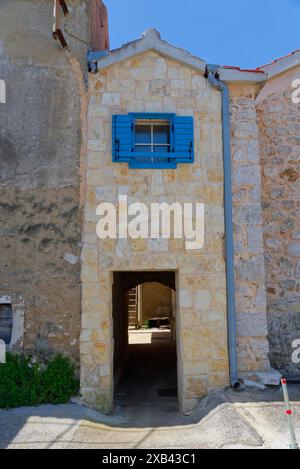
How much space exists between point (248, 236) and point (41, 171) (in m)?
3.46

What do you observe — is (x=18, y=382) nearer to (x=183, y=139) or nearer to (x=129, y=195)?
(x=129, y=195)

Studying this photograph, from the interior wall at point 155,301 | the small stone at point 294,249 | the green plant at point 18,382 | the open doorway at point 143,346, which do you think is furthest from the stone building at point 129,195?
the interior wall at point 155,301

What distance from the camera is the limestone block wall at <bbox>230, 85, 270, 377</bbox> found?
6059mm

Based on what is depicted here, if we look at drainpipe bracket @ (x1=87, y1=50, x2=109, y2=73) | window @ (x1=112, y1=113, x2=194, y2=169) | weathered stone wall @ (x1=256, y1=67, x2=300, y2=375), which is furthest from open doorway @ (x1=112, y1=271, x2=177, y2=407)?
drainpipe bracket @ (x1=87, y1=50, x2=109, y2=73)

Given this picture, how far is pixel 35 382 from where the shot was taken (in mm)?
5738

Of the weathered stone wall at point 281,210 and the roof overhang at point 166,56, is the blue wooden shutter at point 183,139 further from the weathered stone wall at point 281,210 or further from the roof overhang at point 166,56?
the weathered stone wall at point 281,210

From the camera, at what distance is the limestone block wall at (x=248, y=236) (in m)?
6.06

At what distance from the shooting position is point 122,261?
20.0 feet

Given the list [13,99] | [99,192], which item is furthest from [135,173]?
[13,99]

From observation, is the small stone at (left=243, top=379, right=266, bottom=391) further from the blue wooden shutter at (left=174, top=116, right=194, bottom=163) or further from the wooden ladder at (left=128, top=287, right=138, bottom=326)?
the wooden ladder at (left=128, top=287, right=138, bottom=326)

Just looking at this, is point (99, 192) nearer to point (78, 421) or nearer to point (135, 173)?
point (135, 173)

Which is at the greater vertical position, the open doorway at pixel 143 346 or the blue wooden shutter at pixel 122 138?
the blue wooden shutter at pixel 122 138

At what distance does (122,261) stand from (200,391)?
2281 millimetres

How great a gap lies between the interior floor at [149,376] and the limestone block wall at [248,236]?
176 cm
